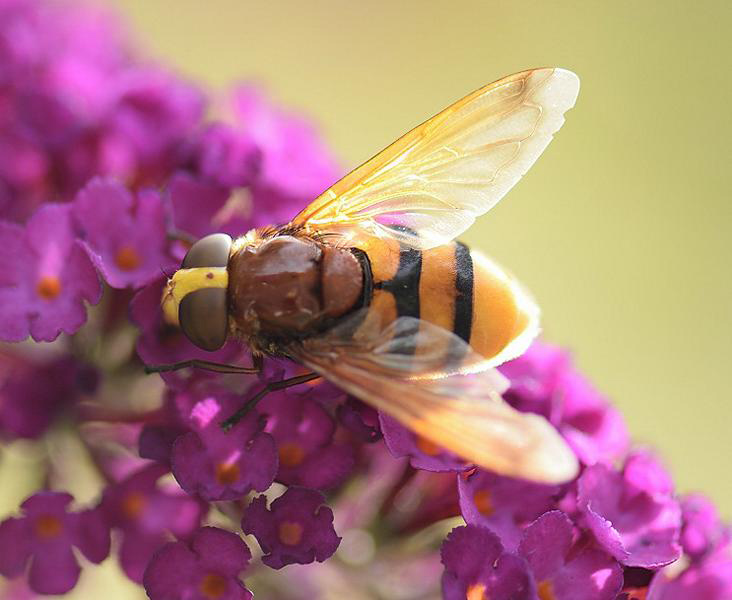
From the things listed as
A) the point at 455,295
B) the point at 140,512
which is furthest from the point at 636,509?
the point at 140,512

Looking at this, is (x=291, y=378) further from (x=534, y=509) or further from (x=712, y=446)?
(x=712, y=446)

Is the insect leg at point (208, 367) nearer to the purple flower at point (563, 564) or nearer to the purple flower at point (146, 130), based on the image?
the purple flower at point (563, 564)

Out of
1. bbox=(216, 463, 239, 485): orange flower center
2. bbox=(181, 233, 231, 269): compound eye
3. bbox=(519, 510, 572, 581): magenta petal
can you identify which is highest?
bbox=(181, 233, 231, 269): compound eye

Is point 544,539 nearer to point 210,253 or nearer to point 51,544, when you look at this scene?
point 210,253

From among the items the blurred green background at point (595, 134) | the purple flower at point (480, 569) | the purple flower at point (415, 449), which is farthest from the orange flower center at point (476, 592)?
the blurred green background at point (595, 134)

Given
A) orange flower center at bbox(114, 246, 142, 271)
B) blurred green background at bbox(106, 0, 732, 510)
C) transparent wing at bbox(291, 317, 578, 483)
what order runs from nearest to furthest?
transparent wing at bbox(291, 317, 578, 483), orange flower center at bbox(114, 246, 142, 271), blurred green background at bbox(106, 0, 732, 510)

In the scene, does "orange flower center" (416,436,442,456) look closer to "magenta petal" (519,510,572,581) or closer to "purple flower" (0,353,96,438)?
"magenta petal" (519,510,572,581)

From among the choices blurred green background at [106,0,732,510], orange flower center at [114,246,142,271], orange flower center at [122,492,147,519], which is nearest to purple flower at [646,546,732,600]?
orange flower center at [122,492,147,519]
